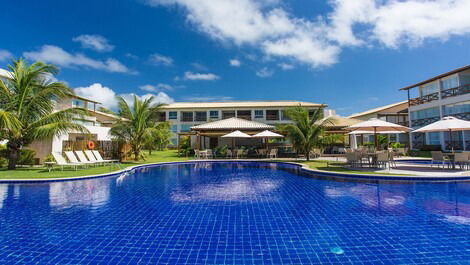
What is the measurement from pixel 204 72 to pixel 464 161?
2898 centimetres

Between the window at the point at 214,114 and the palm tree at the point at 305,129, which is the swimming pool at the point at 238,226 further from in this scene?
the window at the point at 214,114

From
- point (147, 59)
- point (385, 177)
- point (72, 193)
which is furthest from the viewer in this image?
point (147, 59)

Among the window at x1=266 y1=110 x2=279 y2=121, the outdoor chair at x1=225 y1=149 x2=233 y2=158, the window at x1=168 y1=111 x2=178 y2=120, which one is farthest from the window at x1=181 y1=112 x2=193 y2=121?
the outdoor chair at x1=225 y1=149 x2=233 y2=158

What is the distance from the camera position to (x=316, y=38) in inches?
671

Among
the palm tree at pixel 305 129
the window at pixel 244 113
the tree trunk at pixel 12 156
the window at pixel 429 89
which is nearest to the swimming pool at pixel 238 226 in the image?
the tree trunk at pixel 12 156

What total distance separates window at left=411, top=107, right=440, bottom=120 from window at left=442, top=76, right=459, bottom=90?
2.16 metres

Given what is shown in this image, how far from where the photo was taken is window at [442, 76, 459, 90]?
20422 millimetres

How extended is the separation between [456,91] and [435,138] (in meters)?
4.64

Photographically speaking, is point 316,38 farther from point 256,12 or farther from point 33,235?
point 33,235

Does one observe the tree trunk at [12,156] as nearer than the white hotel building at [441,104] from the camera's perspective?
Yes

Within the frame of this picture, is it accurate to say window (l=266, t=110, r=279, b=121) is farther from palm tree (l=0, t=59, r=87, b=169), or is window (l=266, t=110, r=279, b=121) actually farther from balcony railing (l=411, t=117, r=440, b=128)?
palm tree (l=0, t=59, r=87, b=169)

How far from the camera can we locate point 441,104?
21531 millimetres

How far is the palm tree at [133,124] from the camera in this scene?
16.4 m

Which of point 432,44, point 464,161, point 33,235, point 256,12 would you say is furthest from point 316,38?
point 33,235
